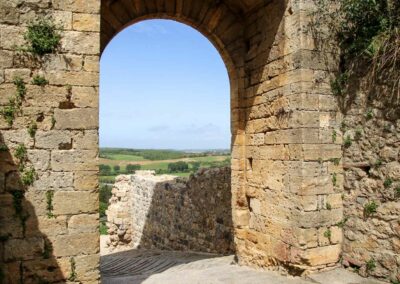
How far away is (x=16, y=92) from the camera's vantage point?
4.25 m

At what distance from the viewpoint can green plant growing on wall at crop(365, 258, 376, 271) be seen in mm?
5184

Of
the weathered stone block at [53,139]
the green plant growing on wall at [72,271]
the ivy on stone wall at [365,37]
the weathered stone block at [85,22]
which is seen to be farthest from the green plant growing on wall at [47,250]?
the ivy on stone wall at [365,37]

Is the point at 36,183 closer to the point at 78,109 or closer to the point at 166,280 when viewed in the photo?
the point at 78,109

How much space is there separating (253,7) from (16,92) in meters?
4.07

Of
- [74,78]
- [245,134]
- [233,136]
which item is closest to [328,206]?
[245,134]

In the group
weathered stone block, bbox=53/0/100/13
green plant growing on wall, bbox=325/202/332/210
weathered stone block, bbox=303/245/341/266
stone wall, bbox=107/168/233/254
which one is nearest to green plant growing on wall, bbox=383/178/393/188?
green plant growing on wall, bbox=325/202/332/210

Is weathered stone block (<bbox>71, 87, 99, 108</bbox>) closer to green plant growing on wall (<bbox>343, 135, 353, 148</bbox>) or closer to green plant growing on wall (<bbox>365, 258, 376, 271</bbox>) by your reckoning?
green plant growing on wall (<bbox>343, 135, 353, 148</bbox>)

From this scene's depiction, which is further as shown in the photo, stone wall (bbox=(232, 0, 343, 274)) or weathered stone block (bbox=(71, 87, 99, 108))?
stone wall (bbox=(232, 0, 343, 274))

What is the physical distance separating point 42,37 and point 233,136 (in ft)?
12.1

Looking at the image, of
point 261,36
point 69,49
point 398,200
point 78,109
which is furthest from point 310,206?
point 69,49

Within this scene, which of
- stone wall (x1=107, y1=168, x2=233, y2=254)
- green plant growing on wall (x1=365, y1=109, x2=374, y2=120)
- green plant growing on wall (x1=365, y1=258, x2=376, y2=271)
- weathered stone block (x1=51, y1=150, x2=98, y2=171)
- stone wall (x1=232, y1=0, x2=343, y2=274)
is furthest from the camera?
stone wall (x1=107, y1=168, x2=233, y2=254)

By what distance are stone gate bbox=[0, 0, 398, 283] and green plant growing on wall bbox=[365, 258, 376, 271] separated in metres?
0.46

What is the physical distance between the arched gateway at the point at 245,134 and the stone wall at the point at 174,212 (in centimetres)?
176

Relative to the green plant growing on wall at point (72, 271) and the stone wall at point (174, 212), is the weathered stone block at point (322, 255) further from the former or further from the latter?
the green plant growing on wall at point (72, 271)
